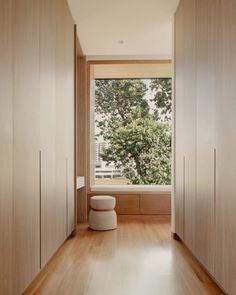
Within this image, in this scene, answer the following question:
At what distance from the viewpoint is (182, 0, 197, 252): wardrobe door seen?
3.01m

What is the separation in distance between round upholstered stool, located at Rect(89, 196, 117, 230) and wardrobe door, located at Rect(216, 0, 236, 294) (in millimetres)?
2283

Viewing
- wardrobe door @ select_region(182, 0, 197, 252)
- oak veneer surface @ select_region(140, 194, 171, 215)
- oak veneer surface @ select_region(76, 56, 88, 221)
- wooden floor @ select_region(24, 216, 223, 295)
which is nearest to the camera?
wooden floor @ select_region(24, 216, 223, 295)

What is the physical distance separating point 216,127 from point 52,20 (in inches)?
67.1

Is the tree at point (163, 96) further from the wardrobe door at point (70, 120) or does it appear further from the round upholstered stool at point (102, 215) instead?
the wardrobe door at point (70, 120)

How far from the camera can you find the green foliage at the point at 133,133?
20.1 feet

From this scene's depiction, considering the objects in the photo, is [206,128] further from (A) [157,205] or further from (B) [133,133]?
(B) [133,133]

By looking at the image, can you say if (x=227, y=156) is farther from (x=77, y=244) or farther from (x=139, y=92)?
(x=139, y=92)

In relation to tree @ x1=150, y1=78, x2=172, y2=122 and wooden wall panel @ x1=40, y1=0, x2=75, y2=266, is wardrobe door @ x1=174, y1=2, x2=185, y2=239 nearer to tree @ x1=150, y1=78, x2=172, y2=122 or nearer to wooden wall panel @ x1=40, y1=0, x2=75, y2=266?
wooden wall panel @ x1=40, y1=0, x2=75, y2=266

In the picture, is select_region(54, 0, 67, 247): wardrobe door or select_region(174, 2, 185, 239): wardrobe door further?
select_region(174, 2, 185, 239): wardrobe door

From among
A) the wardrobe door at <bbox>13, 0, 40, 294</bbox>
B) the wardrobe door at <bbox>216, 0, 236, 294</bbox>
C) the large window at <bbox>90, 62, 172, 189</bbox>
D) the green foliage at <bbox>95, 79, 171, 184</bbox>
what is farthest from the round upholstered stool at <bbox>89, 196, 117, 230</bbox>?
the wardrobe door at <bbox>216, 0, 236, 294</bbox>

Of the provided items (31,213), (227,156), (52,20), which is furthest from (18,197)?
(52,20)

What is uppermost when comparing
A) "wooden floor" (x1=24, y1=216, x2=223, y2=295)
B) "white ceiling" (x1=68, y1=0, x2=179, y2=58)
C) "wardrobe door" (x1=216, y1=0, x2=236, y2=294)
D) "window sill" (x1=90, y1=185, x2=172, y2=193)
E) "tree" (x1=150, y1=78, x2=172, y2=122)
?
"white ceiling" (x1=68, y1=0, x2=179, y2=58)

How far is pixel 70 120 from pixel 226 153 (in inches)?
88.3

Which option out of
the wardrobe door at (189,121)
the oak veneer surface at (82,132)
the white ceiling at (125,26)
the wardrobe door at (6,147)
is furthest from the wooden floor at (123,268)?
the white ceiling at (125,26)
